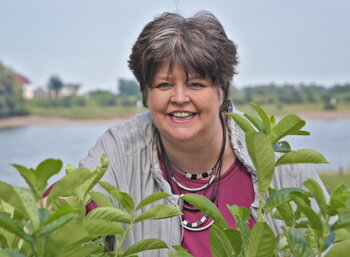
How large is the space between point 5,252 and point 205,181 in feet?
5.25

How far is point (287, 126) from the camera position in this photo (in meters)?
1.06

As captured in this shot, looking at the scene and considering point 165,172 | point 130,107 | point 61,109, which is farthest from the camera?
point 61,109

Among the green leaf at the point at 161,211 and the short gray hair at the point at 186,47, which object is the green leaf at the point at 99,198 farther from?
the short gray hair at the point at 186,47

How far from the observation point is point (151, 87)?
7.25 feet

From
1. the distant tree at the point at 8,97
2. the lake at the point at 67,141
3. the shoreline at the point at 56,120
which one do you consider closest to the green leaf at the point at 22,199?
the lake at the point at 67,141

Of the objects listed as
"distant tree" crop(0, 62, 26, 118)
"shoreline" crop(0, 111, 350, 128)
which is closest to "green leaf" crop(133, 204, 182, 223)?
→ "shoreline" crop(0, 111, 350, 128)

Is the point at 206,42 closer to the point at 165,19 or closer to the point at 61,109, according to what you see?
the point at 165,19

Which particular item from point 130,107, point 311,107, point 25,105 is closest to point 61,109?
point 25,105

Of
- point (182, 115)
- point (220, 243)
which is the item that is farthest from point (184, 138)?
point (220, 243)

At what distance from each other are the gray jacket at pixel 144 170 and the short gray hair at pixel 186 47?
0.19m

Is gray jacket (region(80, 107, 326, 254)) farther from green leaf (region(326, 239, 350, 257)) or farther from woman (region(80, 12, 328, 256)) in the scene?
green leaf (region(326, 239, 350, 257))

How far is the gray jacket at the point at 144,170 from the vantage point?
213cm

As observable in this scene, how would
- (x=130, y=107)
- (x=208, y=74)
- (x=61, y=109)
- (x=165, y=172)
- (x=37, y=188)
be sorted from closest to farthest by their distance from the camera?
(x=37, y=188)
(x=208, y=74)
(x=165, y=172)
(x=130, y=107)
(x=61, y=109)

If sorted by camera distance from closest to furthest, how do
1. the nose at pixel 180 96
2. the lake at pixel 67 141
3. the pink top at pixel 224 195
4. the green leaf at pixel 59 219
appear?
the green leaf at pixel 59 219 → the nose at pixel 180 96 → the pink top at pixel 224 195 → the lake at pixel 67 141
